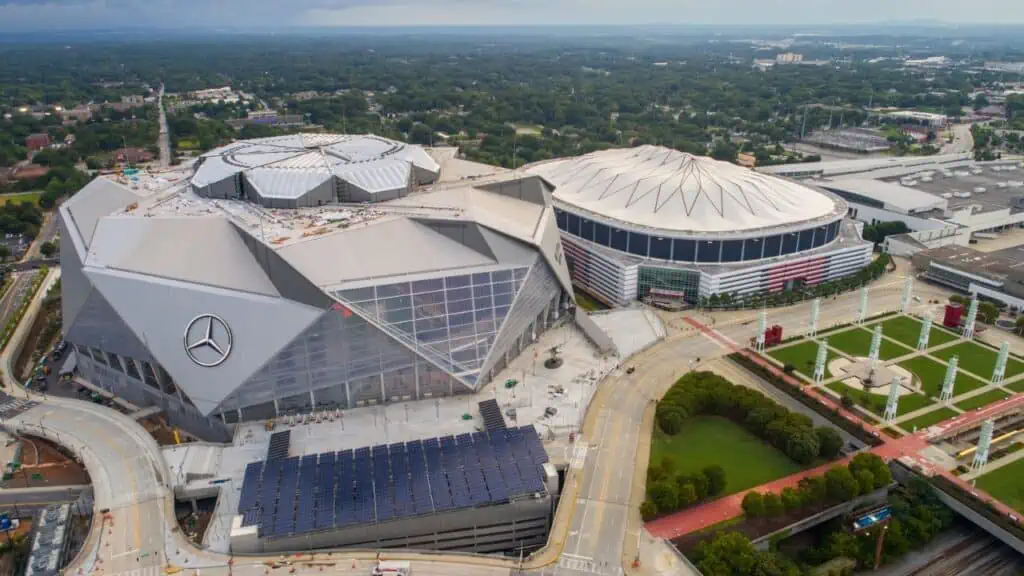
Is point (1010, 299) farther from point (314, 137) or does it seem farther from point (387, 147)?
point (314, 137)

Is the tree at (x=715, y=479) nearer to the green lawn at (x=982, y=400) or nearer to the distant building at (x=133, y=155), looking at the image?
the green lawn at (x=982, y=400)

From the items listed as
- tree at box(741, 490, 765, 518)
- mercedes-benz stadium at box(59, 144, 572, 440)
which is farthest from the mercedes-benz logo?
tree at box(741, 490, 765, 518)

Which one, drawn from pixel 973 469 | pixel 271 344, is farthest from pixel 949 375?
pixel 271 344

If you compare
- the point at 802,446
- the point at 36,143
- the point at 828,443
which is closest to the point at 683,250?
the point at 828,443

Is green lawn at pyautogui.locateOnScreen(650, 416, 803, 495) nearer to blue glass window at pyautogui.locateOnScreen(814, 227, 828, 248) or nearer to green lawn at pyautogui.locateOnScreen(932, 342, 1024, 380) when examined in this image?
green lawn at pyautogui.locateOnScreen(932, 342, 1024, 380)

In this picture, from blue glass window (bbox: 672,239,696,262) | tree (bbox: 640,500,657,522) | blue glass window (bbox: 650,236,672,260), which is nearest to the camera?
tree (bbox: 640,500,657,522)

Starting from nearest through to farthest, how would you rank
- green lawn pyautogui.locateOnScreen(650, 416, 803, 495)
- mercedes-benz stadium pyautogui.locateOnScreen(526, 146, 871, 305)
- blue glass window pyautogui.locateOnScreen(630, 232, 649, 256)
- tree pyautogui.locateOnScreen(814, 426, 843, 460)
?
1. green lawn pyautogui.locateOnScreen(650, 416, 803, 495)
2. tree pyautogui.locateOnScreen(814, 426, 843, 460)
3. mercedes-benz stadium pyautogui.locateOnScreen(526, 146, 871, 305)
4. blue glass window pyautogui.locateOnScreen(630, 232, 649, 256)
